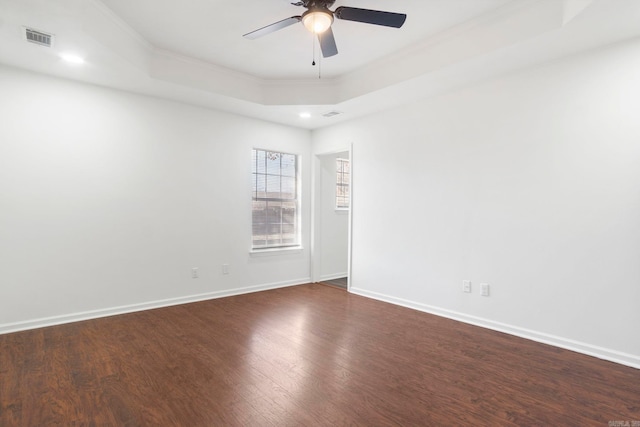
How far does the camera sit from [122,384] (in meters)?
2.29

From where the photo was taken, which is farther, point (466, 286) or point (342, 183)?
point (342, 183)

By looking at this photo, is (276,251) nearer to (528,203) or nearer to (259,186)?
(259,186)

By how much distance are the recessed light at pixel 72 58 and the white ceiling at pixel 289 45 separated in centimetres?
8

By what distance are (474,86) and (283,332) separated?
3.43m

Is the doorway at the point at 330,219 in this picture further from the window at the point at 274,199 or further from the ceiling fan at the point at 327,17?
the ceiling fan at the point at 327,17

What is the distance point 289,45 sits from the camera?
3.39m

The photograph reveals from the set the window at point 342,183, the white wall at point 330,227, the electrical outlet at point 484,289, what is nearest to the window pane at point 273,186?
the white wall at point 330,227

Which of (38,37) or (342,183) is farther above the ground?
(38,37)

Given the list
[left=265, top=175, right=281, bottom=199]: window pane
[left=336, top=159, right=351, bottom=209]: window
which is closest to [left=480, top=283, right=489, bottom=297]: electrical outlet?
[left=336, top=159, right=351, bottom=209]: window

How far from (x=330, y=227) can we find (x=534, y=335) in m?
3.46

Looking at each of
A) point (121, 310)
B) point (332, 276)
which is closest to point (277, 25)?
point (121, 310)

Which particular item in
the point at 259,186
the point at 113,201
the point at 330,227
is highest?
the point at 259,186

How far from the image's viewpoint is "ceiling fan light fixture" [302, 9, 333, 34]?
2.38 meters

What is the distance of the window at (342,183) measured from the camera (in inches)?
236
